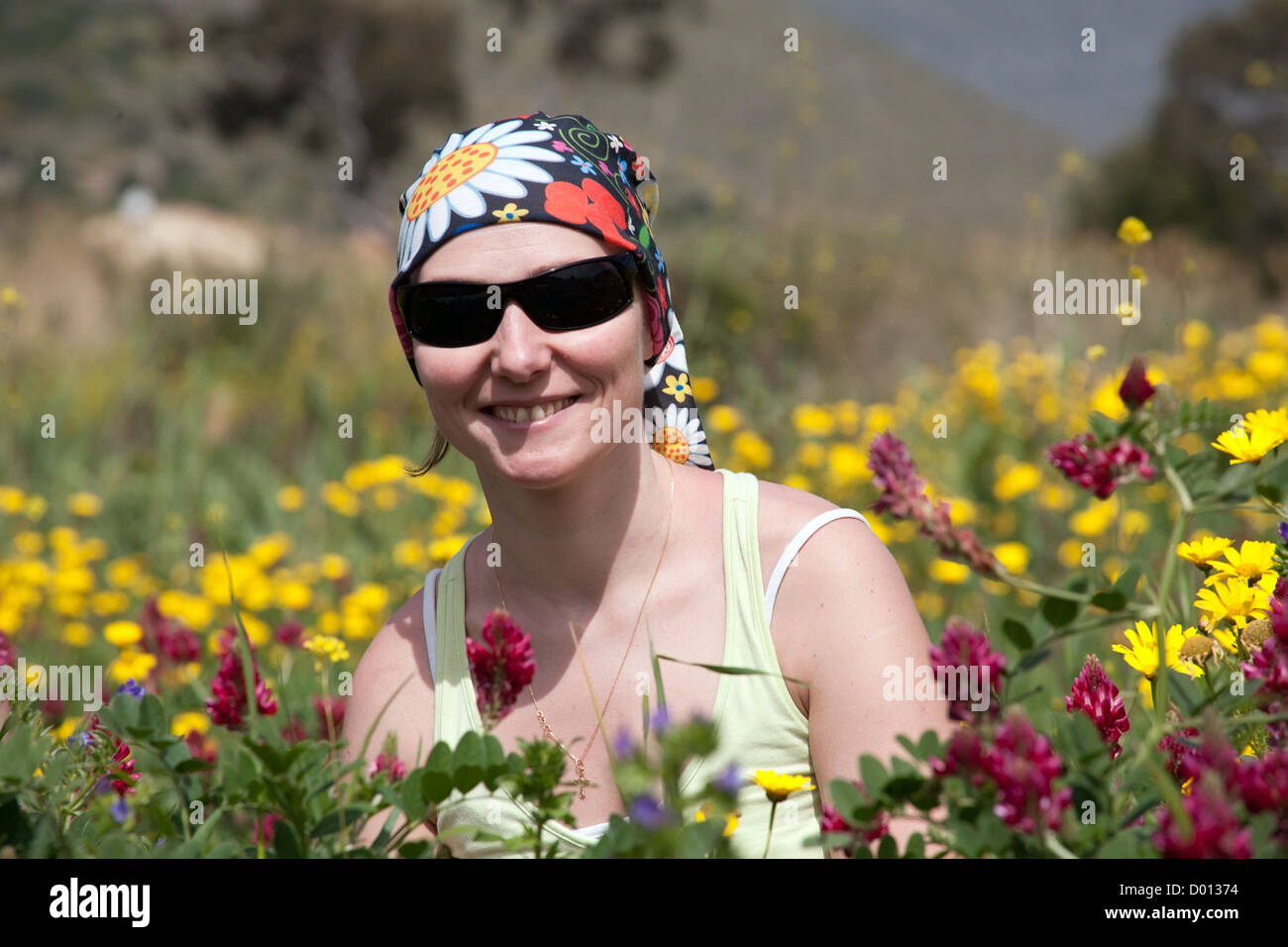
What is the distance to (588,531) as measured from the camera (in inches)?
82.5

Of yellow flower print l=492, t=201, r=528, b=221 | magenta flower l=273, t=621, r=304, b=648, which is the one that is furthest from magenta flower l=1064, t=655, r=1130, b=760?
magenta flower l=273, t=621, r=304, b=648

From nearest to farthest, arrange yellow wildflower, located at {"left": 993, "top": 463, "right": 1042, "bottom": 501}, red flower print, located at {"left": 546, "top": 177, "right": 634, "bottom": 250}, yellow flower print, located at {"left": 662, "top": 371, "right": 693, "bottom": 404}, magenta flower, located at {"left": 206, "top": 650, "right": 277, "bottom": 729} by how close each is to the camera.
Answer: magenta flower, located at {"left": 206, "top": 650, "right": 277, "bottom": 729} < red flower print, located at {"left": 546, "top": 177, "right": 634, "bottom": 250} < yellow flower print, located at {"left": 662, "top": 371, "right": 693, "bottom": 404} < yellow wildflower, located at {"left": 993, "top": 463, "right": 1042, "bottom": 501}

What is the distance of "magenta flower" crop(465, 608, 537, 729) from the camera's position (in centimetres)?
122

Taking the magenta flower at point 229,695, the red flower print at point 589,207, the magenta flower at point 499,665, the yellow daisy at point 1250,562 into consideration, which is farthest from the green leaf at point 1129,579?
the red flower print at point 589,207

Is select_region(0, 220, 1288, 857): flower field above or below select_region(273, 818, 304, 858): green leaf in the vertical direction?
above

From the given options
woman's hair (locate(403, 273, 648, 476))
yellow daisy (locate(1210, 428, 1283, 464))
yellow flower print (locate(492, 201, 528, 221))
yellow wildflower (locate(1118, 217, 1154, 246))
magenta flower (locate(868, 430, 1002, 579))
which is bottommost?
magenta flower (locate(868, 430, 1002, 579))

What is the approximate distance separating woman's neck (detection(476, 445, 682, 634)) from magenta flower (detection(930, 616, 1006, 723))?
113 cm

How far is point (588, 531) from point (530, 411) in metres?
0.27

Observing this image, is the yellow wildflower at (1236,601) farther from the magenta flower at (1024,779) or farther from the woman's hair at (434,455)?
the woman's hair at (434,455)

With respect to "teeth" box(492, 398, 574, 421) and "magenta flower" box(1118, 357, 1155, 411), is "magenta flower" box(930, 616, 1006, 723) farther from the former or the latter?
"teeth" box(492, 398, 574, 421)
